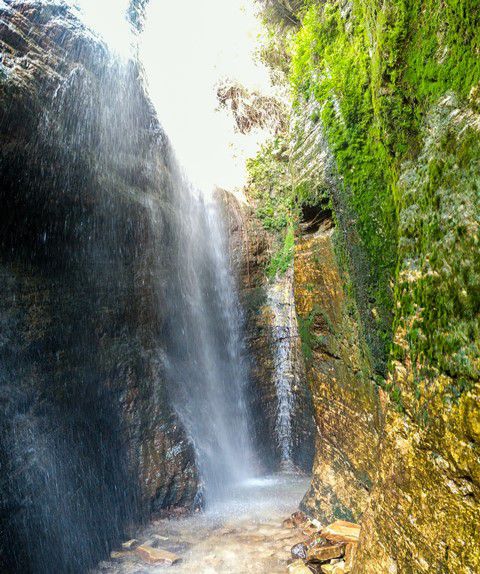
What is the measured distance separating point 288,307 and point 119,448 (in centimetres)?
423

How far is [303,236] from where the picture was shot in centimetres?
479

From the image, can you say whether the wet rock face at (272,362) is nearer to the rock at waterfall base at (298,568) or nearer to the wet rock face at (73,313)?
the wet rock face at (73,313)

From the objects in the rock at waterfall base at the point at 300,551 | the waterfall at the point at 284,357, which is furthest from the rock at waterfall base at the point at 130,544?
the waterfall at the point at 284,357

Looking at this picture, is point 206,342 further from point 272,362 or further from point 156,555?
point 156,555

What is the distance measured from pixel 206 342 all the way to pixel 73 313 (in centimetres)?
304

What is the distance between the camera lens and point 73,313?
5.30m

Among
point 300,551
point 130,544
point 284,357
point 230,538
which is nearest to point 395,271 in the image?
point 300,551

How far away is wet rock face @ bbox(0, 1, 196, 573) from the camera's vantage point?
430 cm

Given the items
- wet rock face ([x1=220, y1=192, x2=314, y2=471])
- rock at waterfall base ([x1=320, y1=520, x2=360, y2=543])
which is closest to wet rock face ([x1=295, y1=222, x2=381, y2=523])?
rock at waterfall base ([x1=320, y1=520, x2=360, y2=543])

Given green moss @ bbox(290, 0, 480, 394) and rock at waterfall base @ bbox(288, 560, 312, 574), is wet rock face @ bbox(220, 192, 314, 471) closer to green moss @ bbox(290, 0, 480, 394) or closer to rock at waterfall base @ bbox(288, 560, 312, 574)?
rock at waterfall base @ bbox(288, 560, 312, 574)

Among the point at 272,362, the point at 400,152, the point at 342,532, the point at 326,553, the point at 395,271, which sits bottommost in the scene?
the point at 326,553

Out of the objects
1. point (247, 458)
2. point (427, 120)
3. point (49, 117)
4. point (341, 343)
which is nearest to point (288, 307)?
point (247, 458)

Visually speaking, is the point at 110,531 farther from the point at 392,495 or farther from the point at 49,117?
the point at 49,117

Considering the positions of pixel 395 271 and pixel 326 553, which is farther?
pixel 326 553
